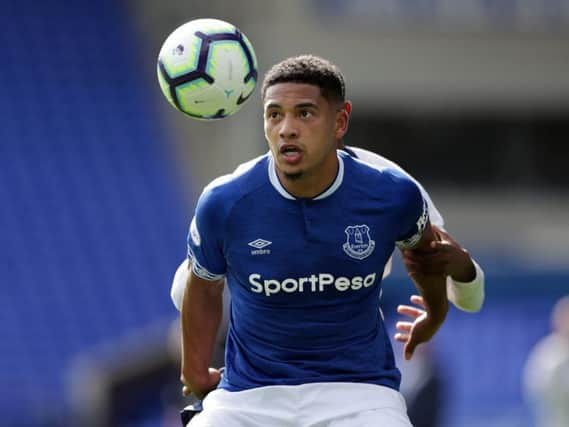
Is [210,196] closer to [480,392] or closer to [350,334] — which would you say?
[350,334]

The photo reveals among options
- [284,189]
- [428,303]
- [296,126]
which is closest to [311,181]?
[284,189]

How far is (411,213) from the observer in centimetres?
552

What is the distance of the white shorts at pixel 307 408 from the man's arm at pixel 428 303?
2.35 feet

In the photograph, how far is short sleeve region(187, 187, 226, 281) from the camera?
5348mm

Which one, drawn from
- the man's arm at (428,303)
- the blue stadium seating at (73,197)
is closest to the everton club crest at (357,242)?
the man's arm at (428,303)

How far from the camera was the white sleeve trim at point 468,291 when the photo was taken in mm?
6117

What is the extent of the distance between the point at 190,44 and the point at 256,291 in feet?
4.00

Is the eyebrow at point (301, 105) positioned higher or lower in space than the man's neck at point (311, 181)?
higher

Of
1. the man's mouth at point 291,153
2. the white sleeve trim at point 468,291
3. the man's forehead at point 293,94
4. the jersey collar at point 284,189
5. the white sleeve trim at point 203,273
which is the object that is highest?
the man's forehead at point 293,94

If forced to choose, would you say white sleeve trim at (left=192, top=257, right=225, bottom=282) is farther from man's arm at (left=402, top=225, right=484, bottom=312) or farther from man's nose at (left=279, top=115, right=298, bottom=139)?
man's arm at (left=402, top=225, right=484, bottom=312)

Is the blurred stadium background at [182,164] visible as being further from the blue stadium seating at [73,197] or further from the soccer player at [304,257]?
the soccer player at [304,257]

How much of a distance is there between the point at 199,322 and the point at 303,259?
63 cm

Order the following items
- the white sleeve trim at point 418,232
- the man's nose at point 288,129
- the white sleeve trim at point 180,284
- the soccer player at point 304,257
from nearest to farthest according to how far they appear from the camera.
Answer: the man's nose at point 288,129 → the soccer player at point 304,257 → the white sleeve trim at point 418,232 → the white sleeve trim at point 180,284

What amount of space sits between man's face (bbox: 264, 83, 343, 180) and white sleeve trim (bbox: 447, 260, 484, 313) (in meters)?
1.17
